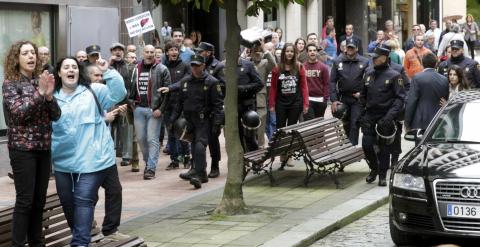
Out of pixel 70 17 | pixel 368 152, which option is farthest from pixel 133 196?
pixel 70 17

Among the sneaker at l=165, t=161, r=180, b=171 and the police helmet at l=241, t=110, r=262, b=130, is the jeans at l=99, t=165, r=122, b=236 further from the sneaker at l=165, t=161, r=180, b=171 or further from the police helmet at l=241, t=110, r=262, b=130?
the sneaker at l=165, t=161, r=180, b=171

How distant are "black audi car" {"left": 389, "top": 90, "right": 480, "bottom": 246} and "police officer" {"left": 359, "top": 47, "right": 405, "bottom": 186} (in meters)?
3.14

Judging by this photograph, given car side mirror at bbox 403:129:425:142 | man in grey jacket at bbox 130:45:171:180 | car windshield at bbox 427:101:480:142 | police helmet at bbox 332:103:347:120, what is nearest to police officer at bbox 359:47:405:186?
police helmet at bbox 332:103:347:120

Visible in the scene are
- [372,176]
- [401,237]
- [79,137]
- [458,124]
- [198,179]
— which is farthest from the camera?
[372,176]

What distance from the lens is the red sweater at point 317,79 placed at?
1652cm

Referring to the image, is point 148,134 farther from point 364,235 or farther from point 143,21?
point 364,235

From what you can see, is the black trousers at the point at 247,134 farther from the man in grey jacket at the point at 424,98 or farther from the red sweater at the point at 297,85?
the man in grey jacket at the point at 424,98

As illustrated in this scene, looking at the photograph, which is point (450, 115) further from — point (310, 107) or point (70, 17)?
point (70, 17)

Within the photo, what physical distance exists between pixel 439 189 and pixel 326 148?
4.97 m

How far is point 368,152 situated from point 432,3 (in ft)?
126

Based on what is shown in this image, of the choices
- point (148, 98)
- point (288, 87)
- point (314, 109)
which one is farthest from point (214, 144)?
point (314, 109)

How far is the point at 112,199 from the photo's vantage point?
8.93 meters

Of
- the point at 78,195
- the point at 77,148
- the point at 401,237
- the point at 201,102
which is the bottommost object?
the point at 401,237

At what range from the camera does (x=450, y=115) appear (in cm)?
1062
